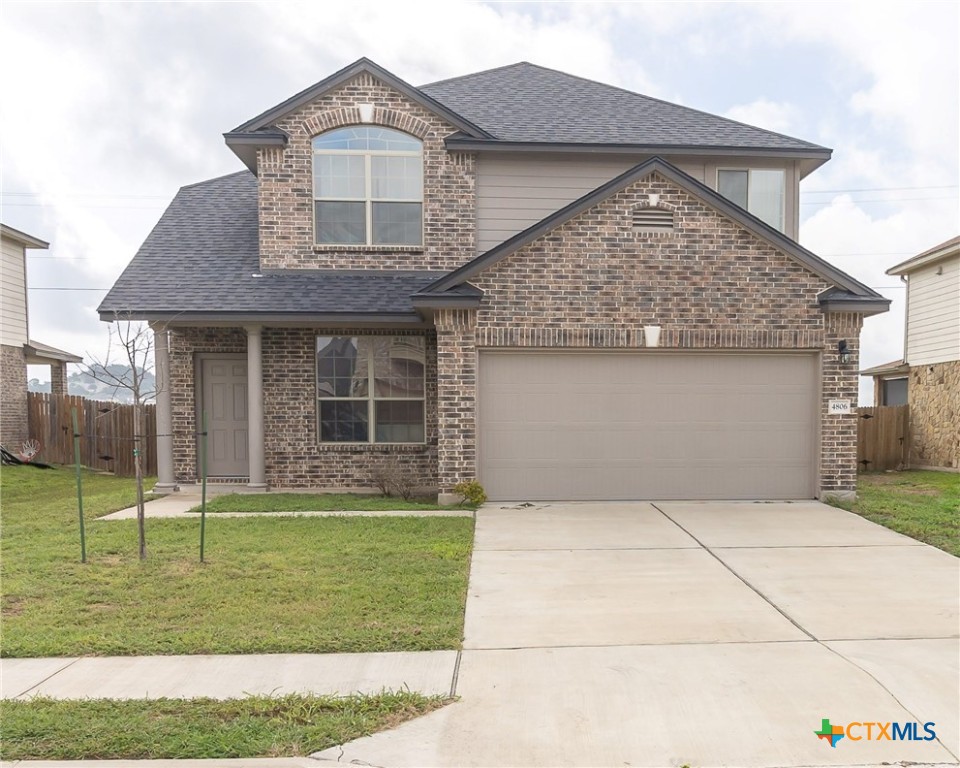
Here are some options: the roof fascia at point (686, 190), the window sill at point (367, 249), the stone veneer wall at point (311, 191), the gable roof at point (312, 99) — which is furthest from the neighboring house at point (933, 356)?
the window sill at point (367, 249)

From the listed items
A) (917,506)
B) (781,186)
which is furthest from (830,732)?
(781,186)

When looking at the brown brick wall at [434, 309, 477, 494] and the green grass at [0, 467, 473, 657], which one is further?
the brown brick wall at [434, 309, 477, 494]

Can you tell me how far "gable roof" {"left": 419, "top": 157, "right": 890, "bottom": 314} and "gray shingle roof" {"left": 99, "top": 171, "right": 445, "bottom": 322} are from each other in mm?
1471

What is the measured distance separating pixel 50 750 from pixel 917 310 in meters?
19.9

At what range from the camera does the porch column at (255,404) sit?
A: 33.3 ft

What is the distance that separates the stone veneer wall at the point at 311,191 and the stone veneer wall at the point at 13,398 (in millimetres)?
9405

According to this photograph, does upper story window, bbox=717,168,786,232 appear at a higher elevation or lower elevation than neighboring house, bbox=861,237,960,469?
higher

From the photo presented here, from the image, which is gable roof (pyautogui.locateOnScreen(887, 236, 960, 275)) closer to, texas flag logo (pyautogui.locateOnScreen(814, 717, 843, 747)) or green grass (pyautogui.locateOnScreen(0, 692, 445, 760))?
texas flag logo (pyautogui.locateOnScreen(814, 717, 843, 747))

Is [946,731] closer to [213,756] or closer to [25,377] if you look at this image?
[213,756]

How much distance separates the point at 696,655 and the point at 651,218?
22.4 ft

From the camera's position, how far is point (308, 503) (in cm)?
929

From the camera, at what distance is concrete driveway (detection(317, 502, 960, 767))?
10.3 ft

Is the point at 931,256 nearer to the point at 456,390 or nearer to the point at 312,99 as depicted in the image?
the point at 456,390

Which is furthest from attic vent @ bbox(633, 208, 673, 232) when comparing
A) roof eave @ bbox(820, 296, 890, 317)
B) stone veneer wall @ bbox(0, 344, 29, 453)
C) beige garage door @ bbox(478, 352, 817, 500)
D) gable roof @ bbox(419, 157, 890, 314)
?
stone veneer wall @ bbox(0, 344, 29, 453)
